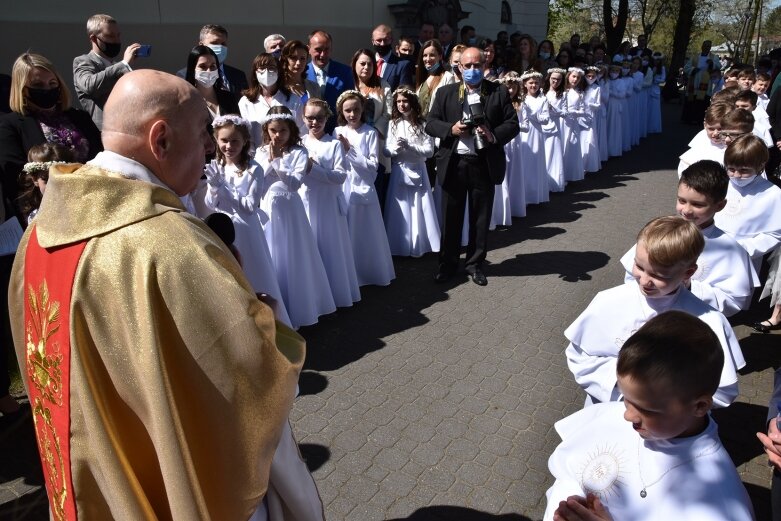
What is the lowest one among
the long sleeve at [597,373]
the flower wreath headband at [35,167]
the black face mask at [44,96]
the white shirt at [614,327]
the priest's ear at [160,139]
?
the long sleeve at [597,373]

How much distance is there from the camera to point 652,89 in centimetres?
1714

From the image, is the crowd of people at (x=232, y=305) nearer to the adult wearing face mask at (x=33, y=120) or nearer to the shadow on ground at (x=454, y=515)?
the adult wearing face mask at (x=33, y=120)

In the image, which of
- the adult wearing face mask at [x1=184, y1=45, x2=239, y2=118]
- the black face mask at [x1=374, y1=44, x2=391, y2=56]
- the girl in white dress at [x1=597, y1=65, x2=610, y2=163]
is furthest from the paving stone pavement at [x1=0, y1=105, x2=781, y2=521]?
the girl in white dress at [x1=597, y1=65, x2=610, y2=163]

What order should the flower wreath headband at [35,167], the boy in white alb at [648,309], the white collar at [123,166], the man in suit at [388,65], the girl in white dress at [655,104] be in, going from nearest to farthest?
the white collar at [123,166] < the boy in white alb at [648,309] < the flower wreath headband at [35,167] < the man in suit at [388,65] < the girl in white dress at [655,104]

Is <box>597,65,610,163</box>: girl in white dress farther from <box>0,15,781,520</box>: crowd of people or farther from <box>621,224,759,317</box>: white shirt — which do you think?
<box>621,224,759,317</box>: white shirt

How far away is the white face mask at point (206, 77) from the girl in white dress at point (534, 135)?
496cm

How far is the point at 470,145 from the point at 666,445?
4519 millimetres

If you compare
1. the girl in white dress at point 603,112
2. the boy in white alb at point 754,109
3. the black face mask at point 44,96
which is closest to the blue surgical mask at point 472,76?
the boy in white alb at point 754,109

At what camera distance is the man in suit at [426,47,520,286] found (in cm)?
600

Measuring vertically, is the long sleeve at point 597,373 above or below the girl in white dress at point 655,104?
below

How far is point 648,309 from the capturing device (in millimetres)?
2785

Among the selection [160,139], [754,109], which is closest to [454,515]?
[160,139]

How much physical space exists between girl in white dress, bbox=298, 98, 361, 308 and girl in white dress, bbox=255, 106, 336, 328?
26 centimetres

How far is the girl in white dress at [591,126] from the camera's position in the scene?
11586 millimetres
